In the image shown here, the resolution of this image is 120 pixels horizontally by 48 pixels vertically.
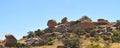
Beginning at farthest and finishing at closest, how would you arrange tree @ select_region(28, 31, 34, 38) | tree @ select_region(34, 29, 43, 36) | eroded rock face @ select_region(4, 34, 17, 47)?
tree @ select_region(28, 31, 34, 38)
tree @ select_region(34, 29, 43, 36)
eroded rock face @ select_region(4, 34, 17, 47)

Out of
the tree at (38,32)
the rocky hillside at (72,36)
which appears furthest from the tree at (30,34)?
the tree at (38,32)

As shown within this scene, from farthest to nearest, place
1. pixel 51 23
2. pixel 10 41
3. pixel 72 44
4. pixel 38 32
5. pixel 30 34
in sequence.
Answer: pixel 30 34, pixel 38 32, pixel 51 23, pixel 10 41, pixel 72 44

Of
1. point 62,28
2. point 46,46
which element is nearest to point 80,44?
point 46,46

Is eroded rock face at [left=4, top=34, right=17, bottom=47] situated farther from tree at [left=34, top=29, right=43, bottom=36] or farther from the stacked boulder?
tree at [left=34, top=29, right=43, bottom=36]

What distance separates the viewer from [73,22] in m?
104

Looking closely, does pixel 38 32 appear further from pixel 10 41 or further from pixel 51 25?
pixel 10 41

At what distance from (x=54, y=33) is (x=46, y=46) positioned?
15579 mm

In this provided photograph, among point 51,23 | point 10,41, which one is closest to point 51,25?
point 51,23

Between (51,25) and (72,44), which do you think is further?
(51,25)

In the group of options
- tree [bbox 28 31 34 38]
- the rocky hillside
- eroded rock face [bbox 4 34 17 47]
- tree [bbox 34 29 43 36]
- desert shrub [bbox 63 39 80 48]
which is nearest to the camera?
desert shrub [bbox 63 39 80 48]

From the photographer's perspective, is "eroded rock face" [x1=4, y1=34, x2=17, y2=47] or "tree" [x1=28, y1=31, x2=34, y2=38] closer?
"eroded rock face" [x1=4, y1=34, x2=17, y2=47]

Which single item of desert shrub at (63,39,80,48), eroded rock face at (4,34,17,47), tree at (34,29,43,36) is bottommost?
desert shrub at (63,39,80,48)

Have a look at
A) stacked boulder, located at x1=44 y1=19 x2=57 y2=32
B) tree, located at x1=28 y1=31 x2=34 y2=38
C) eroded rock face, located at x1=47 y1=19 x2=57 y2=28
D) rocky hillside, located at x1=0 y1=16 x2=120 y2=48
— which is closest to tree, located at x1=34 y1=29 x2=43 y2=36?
rocky hillside, located at x1=0 y1=16 x2=120 y2=48

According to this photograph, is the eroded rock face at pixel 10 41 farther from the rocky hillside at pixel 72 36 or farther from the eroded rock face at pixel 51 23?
the eroded rock face at pixel 51 23
